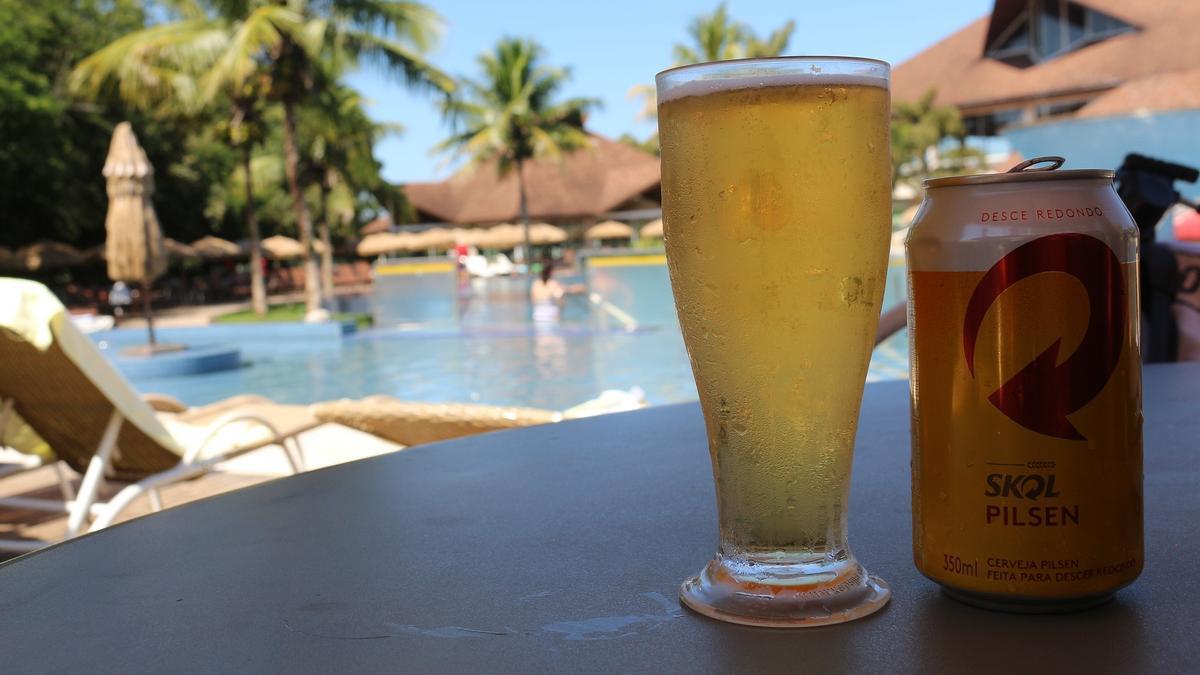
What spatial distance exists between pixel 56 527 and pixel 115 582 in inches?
159

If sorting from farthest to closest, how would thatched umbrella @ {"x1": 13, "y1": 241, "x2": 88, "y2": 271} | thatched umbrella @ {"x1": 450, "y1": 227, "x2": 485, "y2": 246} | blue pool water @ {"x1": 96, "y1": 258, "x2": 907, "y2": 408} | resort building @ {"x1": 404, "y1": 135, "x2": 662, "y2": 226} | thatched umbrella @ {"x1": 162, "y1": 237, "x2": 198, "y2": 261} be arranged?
resort building @ {"x1": 404, "y1": 135, "x2": 662, "y2": 226} → thatched umbrella @ {"x1": 450, "y1": 227, "x2": 485, "y2": 246} → thatched umbrella @ {"x1": 162, "y1": 237, "x2": 198, "y2": 261} → thatched umbrella @ {"x1": 13, "y1": 241, "x2": 88, "y2": 271} → blue pool water @ {"x1": 96, "y1": 258, "x2": 907, "y2": 408}

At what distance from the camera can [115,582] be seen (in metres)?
0.70

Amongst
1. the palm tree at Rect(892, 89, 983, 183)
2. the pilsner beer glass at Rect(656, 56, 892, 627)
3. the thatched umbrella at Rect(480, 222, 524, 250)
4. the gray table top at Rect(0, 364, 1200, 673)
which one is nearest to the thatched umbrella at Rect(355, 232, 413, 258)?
the thatched umbrella at Rect(480, 222, 524, 250)

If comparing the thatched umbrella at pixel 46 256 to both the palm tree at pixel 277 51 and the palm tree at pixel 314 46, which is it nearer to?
the palm tree at pixel 277 51

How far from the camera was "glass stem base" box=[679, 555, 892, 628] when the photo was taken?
1.89 ft

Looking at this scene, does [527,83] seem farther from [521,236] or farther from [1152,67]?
[1152,67]

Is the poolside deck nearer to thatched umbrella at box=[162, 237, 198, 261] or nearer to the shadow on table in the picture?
the shadow on table

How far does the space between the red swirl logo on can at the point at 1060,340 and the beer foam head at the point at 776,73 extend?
0.14m

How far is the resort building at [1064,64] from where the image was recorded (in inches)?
991

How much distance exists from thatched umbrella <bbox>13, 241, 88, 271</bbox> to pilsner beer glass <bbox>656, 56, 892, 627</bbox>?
2885 centimetres

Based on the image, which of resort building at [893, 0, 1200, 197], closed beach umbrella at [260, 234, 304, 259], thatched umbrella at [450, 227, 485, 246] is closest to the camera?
resort building at [893, 0, 1200, 197]

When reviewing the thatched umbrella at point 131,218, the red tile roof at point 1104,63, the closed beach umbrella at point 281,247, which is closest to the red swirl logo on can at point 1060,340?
the thatched umbrella at point 131,218

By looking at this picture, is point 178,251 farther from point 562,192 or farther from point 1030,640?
point 1030,640

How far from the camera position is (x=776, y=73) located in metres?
0.61
